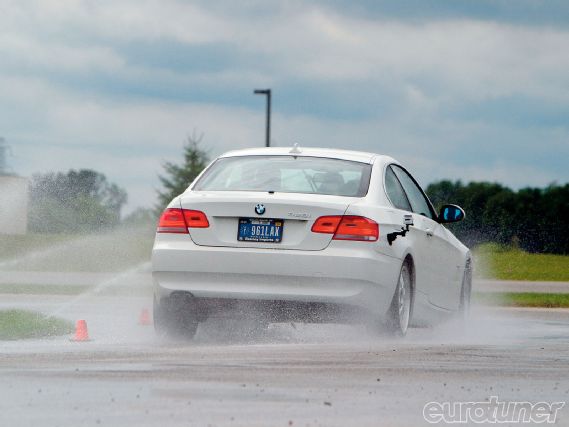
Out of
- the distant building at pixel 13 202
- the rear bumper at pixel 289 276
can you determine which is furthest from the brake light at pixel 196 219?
the distant building at pixel 13 202

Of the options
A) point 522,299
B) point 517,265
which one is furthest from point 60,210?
point 522,299

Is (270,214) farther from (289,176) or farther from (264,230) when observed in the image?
(289,176)

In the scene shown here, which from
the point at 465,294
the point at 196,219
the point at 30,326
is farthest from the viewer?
the point at 465,294

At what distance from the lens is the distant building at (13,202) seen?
2884 inches

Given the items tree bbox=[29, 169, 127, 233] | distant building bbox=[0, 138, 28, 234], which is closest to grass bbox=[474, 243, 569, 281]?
tree bbox=[29, 169, 127, 233]

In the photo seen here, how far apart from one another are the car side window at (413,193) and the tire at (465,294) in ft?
4.06

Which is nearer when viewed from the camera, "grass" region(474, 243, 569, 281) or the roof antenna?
the roof antenna

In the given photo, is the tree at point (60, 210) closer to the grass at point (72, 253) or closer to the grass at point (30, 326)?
the grass at point (72, 253)

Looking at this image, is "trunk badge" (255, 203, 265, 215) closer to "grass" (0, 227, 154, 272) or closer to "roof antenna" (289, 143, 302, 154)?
"roof antenna" (289, 143, 302, 154)

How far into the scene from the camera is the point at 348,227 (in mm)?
10578

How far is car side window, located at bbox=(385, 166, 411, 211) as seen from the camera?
37.6ft

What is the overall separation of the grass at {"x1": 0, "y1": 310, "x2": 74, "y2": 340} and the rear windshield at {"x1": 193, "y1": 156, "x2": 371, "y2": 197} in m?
Answer: 2.49

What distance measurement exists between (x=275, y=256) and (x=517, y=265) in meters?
31.2

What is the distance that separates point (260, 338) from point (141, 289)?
41.1ft
